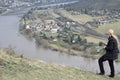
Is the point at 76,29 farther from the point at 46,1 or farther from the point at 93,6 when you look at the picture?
the point at 46,1

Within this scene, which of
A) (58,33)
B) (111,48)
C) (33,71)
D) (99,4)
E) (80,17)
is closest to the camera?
(33,71)

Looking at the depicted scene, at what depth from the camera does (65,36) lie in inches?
1829

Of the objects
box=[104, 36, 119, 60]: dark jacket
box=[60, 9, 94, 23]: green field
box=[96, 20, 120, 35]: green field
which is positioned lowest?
box=[60, 9, 94, 23]: green field

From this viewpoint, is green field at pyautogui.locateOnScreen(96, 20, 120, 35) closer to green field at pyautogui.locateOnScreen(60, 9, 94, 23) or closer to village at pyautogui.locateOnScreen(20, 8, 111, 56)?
village at pyautogui.locateOnScreen(20, 8, 111, 56)

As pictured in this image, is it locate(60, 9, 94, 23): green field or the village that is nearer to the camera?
the village

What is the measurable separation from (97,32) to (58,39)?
22.8ft

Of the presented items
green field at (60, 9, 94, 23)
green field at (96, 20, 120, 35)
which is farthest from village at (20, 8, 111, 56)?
green field at (96, 20, 120, 35)

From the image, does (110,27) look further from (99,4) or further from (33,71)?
(33,71)

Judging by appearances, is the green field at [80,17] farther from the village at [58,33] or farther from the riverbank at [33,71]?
the riverbank at [33,71]

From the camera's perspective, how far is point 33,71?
699cm

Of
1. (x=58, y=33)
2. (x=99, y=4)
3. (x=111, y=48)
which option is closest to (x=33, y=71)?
(x=111, y=48)

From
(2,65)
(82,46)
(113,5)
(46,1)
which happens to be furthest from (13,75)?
(46,1)

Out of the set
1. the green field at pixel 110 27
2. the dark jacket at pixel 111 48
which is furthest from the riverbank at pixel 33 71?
the green field at pixel 110 27

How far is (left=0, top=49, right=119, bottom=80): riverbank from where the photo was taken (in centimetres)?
662
